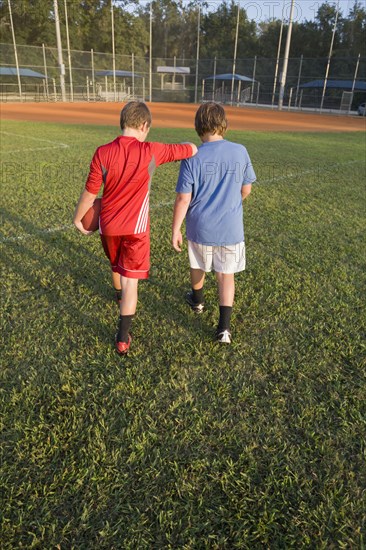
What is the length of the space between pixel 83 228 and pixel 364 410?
7.05 ft

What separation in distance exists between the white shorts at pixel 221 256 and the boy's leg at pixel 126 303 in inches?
21.2

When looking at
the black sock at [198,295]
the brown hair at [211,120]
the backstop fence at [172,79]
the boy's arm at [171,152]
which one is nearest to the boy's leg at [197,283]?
the black sock at [198,295]

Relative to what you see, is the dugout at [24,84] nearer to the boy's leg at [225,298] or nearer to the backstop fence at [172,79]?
the backstop fence at [172,79]

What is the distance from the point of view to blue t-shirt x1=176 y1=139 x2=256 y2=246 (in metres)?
2.63

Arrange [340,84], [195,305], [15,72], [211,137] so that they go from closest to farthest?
[211,137], [195,305], [15,72], [340,84]

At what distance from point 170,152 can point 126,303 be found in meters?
1.07

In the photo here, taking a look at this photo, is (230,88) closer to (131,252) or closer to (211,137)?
(211,137)

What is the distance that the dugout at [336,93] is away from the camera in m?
35.9

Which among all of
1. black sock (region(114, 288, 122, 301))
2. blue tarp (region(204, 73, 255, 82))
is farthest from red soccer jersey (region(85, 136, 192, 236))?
blue tarp (region(204, 73, 255, 82))

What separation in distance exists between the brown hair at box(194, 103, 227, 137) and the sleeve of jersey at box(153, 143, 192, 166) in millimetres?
169

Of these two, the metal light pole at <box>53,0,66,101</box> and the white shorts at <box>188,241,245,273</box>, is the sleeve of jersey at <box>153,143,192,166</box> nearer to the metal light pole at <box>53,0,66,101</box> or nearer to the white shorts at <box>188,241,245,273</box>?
the white shorts at <box>188,241,245,273</box>

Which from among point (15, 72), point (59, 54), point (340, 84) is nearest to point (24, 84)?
point (15, 72)

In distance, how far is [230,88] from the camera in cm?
4319

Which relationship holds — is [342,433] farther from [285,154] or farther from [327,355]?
[285,154]
